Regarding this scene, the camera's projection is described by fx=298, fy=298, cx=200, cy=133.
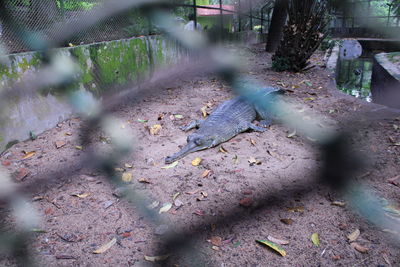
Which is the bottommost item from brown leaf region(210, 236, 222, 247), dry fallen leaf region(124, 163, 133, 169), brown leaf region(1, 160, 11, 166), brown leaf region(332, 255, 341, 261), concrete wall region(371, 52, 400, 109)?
concrete wall region(371, 52, 400, 109)

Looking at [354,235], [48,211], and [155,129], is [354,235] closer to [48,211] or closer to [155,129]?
[48,211]

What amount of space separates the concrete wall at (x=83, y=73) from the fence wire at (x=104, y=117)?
0.10 metres

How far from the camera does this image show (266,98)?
415 cm

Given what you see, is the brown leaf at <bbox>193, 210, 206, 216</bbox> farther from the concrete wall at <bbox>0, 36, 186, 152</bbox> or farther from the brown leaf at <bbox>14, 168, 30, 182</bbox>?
the concrete wall at <bbox>0, 36, 186, 152</bbox>

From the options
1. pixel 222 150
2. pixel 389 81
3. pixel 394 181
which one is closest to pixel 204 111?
pixel 222 150

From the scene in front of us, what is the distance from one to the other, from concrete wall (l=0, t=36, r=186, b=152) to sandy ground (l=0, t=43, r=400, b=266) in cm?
16

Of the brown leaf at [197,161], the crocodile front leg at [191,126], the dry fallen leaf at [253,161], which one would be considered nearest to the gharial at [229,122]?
the crocodile front leg at [191,126]

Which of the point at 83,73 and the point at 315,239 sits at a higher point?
the point at 83,73

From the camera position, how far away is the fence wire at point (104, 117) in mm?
1877

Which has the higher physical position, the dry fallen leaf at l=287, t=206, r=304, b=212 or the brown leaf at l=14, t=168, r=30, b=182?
the brown leaf at l=14, t=168, r=30, b=182

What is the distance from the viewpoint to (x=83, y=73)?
3.71 m

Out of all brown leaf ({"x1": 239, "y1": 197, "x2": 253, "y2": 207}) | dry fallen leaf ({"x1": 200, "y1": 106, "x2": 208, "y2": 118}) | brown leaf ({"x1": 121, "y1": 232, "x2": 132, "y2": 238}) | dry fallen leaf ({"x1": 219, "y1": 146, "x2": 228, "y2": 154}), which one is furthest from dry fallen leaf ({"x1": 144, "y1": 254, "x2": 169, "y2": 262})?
dry fallen leaf ({"x1": 200, "y1": 106, "x2": 208, "y2": 118})

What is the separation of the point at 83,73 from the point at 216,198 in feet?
8.27

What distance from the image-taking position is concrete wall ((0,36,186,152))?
289cm
